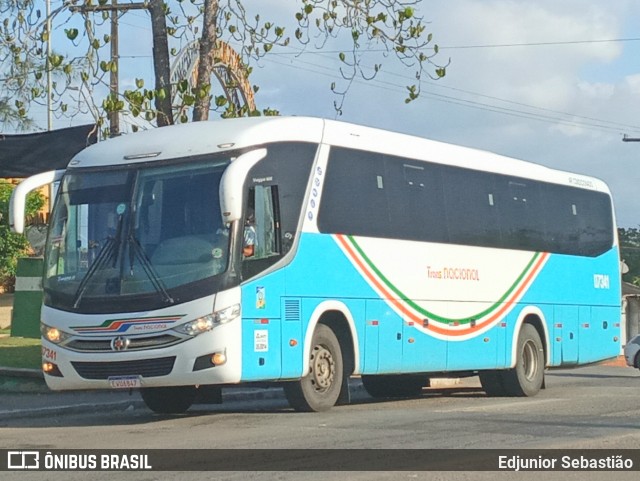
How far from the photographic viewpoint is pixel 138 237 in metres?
14.6

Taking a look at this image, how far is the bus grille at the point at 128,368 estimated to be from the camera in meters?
14.2

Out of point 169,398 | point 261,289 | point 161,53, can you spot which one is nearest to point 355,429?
point 261,289

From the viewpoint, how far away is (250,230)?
48.1 feet

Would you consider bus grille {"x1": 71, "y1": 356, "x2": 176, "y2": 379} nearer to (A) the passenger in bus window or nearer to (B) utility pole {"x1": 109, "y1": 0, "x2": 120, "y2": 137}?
(A) the passenger in bus window

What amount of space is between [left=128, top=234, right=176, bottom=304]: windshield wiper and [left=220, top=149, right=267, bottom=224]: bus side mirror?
1.01 meters

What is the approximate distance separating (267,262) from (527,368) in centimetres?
710

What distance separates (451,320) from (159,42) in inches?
258

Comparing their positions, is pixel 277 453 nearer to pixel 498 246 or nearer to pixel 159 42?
pixel 498 246

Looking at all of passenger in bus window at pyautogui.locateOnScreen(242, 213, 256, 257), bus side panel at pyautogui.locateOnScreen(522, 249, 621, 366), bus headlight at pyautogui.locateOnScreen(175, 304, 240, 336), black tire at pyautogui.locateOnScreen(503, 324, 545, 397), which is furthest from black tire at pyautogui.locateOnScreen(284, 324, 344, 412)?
bus side panel at pyautogui.locateOnScreen(522, 249, 621, 366)

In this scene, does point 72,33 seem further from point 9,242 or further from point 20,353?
point 9,242

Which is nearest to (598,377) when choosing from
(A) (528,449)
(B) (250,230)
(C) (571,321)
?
(C) (571,321)

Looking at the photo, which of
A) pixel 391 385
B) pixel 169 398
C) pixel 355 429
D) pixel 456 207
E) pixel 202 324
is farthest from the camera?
pixel 391 385

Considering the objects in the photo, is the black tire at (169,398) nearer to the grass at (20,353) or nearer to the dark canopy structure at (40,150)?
the grass at (20,353)

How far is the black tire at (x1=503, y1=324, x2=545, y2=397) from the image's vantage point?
20.1m
